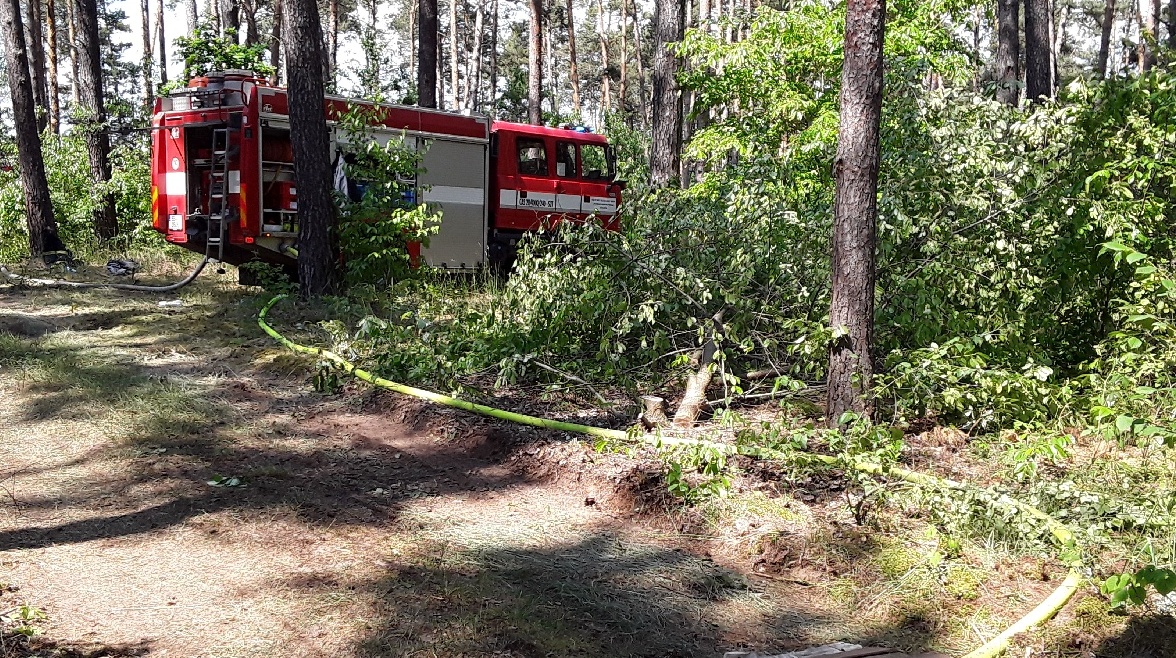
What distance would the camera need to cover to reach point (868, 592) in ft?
12.4

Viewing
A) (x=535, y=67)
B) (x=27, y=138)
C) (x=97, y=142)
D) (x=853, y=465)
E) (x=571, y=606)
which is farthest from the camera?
(x=535, y=67)

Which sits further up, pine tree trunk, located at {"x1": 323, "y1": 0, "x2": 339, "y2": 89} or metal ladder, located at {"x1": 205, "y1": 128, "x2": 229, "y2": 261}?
pine tree trunk, located at {"x1": 323, "y1": 0, "x2": 339, "y2": 89}

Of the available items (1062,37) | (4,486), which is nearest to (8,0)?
(4,486)

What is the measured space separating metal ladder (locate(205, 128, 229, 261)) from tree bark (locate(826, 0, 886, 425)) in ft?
26.8

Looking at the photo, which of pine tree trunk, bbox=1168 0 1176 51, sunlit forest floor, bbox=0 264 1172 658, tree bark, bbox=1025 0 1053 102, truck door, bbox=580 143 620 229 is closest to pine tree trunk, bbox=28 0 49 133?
truck door, bbox=580 143 620 229

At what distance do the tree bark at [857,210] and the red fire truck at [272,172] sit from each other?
4.83 m

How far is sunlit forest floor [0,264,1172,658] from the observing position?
330 cm

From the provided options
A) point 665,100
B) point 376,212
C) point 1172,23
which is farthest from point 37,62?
point 1172,23

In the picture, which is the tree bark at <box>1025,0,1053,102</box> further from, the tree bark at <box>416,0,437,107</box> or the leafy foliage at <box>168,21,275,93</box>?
the leafy foliage at <box>168,21,275,93</box>

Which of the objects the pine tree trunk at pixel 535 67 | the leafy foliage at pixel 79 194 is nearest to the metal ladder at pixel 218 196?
the leafy foliage at pixel 79 194

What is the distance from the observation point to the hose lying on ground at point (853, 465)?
3.26m

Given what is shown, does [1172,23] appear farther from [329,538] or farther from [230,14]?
[329,538]

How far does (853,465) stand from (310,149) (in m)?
7.47

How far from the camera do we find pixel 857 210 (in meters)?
5.39
